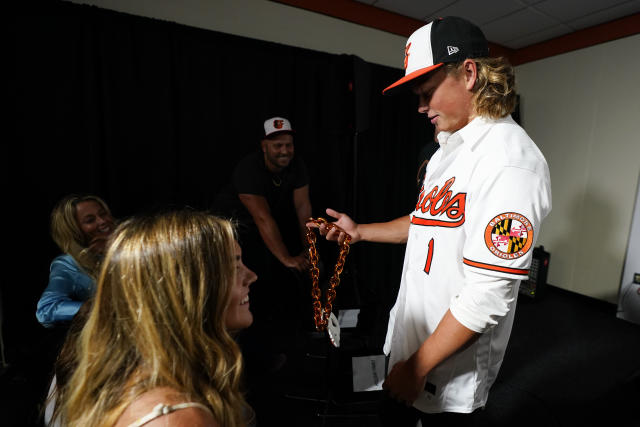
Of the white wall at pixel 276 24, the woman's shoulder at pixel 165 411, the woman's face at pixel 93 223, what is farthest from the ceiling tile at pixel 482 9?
the woman's shoulder at pixel 165 411

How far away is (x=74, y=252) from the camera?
157 centimetres

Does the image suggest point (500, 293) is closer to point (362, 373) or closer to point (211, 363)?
point (211, 363)

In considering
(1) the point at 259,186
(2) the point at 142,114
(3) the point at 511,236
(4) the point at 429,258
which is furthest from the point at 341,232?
(2) the point at 142,114

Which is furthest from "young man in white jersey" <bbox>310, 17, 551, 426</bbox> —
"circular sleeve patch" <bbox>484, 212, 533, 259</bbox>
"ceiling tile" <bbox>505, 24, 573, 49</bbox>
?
"ceiling tile" <bbox>505, 24, 573, 49</bbox>

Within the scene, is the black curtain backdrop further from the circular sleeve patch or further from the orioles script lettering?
the circular sleeve patch

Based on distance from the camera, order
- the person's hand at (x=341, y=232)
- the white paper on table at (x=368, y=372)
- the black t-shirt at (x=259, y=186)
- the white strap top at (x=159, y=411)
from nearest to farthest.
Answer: the white strap top at (x=159, y=411) → the person's hand at (x=341, y=232) → the white paper on table at (x=368, y=372) → the black t-shirt at (x=259, y=186)

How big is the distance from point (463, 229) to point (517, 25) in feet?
12.3

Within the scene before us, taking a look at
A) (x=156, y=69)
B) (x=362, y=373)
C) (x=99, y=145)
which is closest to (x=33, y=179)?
(x=99, y=145)

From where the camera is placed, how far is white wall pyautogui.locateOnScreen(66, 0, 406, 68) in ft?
7.91

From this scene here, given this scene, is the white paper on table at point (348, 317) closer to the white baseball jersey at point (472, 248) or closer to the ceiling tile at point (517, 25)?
the white baseball jersey at point (472, 248)

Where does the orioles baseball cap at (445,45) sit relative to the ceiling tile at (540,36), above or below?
below

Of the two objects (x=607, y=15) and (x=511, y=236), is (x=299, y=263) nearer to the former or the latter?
(x=511, y=236)

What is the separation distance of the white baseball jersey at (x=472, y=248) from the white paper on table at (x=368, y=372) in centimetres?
64

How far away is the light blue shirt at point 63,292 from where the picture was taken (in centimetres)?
Answer: 136
